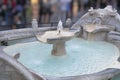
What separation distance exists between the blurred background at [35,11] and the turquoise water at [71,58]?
3.82ft

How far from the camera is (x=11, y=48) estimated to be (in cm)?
1121

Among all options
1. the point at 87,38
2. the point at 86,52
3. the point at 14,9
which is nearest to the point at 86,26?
the point at 87,38

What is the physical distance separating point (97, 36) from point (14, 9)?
119 inches

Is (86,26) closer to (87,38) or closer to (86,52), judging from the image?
(87,38)

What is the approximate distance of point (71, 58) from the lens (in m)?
10.1

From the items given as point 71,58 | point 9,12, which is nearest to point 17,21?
point 9,12

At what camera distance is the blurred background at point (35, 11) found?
11305 mm

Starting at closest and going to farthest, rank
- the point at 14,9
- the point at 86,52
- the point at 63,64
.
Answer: the point at 63,64
the point at 86,52
the point at 14,9

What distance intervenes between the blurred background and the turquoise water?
1166 millimetres

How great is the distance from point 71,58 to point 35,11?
2.52 meters

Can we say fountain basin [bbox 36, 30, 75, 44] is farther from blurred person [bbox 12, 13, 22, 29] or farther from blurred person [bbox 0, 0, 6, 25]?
blurred person [bbox 12, 13, 22, 29]

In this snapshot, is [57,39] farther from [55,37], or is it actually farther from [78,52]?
[78,52]

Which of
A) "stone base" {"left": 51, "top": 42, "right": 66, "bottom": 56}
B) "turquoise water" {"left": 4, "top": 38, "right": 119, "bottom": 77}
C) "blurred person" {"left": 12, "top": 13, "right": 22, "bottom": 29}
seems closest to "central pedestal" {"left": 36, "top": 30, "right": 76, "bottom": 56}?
"stone base" {"left": 51, "top": 42, "right": 66, "bottom": 56}

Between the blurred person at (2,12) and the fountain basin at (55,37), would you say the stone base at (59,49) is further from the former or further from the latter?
the blurred person at (2,12)
